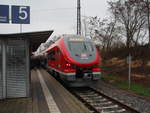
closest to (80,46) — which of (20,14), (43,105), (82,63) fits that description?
(82,63)

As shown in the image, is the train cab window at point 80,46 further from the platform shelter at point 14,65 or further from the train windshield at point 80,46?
the platform shelter at point 14,65

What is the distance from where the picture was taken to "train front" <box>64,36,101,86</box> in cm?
1123

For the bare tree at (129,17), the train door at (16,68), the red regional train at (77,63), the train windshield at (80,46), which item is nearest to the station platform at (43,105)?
the train door at (16,68)

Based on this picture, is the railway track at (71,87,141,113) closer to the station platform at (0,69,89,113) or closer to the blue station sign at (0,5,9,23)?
the station platform at (0,69,89,113)

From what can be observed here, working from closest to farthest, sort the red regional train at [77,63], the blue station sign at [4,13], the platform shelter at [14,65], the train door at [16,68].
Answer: the platform shelter at [14,65] → the train door at [16,68] → the blue station sign at [4,13] → the red regional train at [77,63]

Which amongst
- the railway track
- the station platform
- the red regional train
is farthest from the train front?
the station platform

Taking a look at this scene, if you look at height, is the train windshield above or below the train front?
above

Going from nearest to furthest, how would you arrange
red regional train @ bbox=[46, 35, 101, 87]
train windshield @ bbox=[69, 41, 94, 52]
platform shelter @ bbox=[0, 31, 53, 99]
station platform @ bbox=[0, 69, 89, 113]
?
station platform @ bbox=[0, 69, 89, 113], platform shelter @ bbox=[0, 31, 53, 99], red regional train @ bbox=[46, 35, 101, 87], train windshield @ bbox=[69, 41, 94, 52]

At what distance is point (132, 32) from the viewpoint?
20719mm

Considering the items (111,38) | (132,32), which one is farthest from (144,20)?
(111,38)

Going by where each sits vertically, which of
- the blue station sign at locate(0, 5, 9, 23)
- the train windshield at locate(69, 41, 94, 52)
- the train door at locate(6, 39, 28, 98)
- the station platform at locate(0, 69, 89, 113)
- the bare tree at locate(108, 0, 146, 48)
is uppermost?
the bare tree at locate(108, 0, 146, 48)

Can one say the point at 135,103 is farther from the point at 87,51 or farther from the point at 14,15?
the point at 14,15

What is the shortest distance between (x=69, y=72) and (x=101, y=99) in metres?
2.54

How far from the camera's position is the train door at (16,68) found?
27.7 ft
